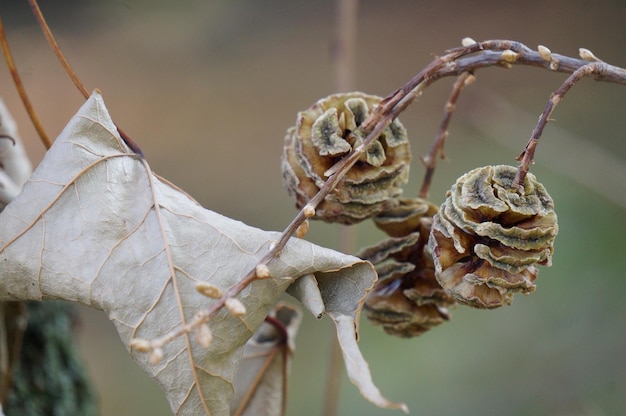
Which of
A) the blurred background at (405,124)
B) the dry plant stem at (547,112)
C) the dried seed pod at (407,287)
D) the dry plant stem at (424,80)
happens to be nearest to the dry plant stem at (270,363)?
the dried seed pod at (407,287)

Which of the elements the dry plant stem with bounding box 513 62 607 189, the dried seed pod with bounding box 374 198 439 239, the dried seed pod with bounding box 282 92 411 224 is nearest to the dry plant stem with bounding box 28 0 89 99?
the dried seed pod with bounding box 282 92 411 224

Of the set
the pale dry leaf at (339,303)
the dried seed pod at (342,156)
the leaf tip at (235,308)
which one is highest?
the dried seed pod at (342,156)

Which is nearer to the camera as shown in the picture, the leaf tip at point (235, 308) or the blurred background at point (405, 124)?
the leaf tip at point (235, 308)

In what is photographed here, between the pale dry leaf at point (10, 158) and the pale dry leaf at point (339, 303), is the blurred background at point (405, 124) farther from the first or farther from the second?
the pale dry leaf at point (339, 303)

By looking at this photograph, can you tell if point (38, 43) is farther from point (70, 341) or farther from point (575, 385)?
point (575, 385)

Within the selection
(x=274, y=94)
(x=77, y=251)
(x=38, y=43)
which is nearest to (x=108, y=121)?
(x=77, y=251)

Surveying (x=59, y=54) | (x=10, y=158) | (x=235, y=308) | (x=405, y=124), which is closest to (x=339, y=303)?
(x=235, y=308)

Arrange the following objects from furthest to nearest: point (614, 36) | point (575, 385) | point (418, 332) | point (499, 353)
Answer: point (614, 36) < point (499, 353) < point (575, 385) < point (418, 332)
